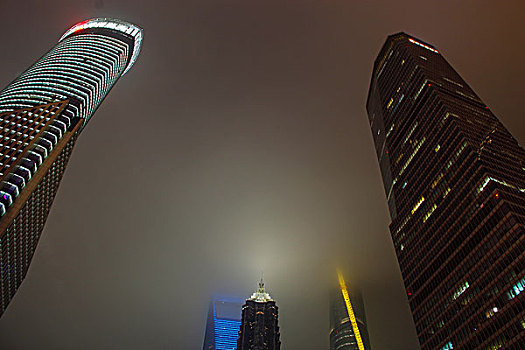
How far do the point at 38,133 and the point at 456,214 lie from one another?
373 ft

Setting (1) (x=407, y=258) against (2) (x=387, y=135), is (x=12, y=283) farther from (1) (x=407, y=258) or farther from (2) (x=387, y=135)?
(2) (x=387, y=135)

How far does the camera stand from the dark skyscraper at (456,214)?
8969 cm

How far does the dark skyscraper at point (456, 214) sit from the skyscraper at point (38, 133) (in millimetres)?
106462

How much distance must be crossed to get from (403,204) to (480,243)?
44284 mm

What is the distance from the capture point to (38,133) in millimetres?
98688

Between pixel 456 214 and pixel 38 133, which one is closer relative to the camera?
pixel 38 133

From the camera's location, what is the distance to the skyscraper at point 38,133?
8869 cm

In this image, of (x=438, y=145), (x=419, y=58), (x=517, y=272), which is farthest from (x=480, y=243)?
(x=419, y=58)

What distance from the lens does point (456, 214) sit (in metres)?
112

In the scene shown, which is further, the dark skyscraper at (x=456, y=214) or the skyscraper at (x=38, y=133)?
the dark skyscraper at (x=456, y=214)

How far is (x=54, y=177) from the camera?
112125mm

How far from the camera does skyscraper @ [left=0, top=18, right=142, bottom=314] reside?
88.7 m

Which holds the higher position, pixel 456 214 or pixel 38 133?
pixel 38 133

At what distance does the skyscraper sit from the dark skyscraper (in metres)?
106
